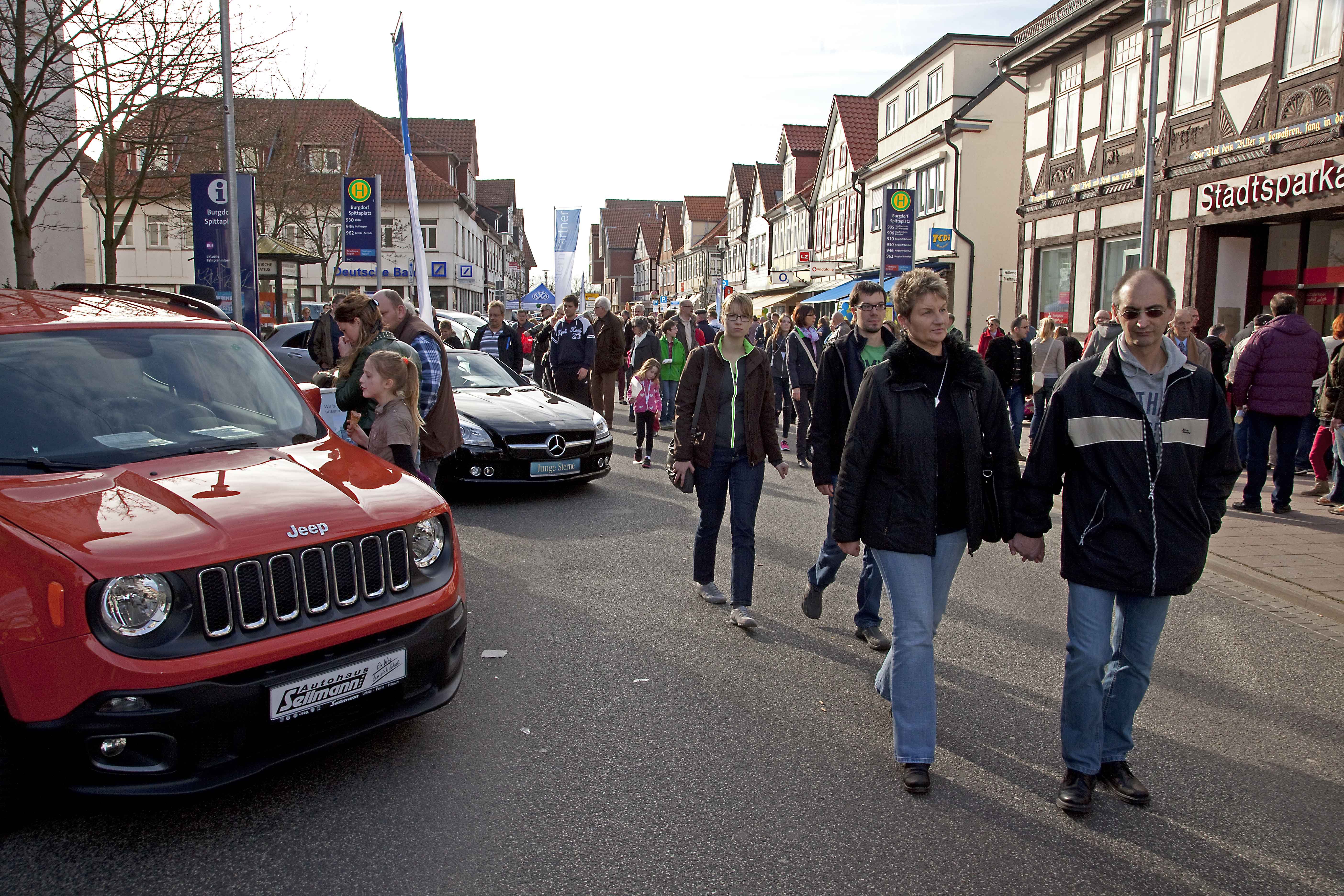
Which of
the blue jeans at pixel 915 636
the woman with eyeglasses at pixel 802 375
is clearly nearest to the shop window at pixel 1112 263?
the woman with eyeglasses at pixel 802 375

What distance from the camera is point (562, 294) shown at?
31.2 m

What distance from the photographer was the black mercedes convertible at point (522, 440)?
928 centimetres

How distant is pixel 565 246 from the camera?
33344 millimetres

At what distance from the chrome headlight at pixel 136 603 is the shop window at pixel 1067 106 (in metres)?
20.8

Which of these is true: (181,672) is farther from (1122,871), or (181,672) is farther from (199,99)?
(199,99)

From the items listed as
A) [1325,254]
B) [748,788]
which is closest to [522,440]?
[748,788]

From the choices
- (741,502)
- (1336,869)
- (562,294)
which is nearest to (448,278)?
(562,294)

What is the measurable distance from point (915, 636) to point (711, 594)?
2.51m

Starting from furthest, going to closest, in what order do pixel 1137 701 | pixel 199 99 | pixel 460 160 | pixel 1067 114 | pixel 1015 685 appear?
pixel 460 160
pixel 1067 114
pixel 199 99
pixel 1015 685
pixel 1137 701

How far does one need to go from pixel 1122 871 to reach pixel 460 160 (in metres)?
57.4

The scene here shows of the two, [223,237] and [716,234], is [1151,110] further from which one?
[716,234]

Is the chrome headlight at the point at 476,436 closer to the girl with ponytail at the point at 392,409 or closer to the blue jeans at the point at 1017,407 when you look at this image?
the girl with ponytail at the point at 392,409

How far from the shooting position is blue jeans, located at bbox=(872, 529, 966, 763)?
12.0ft

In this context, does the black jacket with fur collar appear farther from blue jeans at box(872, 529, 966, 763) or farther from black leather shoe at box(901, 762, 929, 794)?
black leather shoe at box(901, 762, 929, 794)
